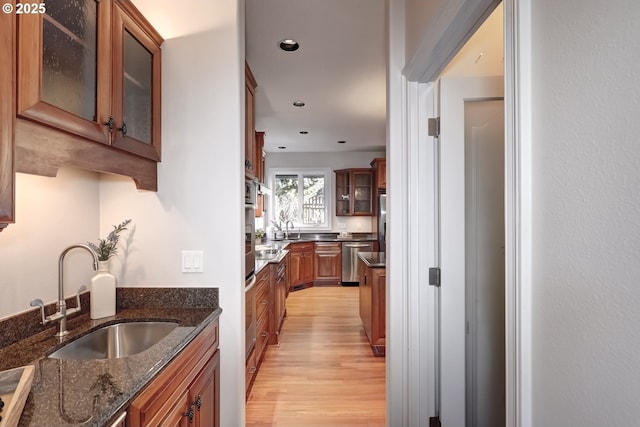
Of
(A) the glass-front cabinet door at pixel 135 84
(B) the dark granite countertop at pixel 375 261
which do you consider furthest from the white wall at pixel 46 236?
(B) the dark granite countertop at pixel 375 261

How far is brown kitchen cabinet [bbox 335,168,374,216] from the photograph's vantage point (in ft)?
22.2

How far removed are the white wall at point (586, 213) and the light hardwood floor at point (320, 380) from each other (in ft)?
6.08

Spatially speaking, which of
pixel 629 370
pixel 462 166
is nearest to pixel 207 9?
pixel 462 166

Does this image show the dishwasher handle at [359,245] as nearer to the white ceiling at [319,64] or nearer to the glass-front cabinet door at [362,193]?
the glass-front cabinet door at [362,193]

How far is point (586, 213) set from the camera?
592 mm

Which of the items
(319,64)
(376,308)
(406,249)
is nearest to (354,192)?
(376,308)

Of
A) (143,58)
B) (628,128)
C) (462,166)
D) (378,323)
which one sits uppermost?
(143,58)

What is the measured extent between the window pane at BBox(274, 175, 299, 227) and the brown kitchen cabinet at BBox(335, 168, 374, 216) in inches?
36.6

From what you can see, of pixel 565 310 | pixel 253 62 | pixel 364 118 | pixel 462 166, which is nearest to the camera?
pixel 565 310

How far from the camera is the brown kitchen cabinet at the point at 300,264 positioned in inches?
231

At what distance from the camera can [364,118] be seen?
457 centimetres

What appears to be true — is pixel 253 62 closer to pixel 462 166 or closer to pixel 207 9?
pixel 207 9

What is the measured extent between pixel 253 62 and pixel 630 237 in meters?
2.92

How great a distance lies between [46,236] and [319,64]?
95.3 inches
